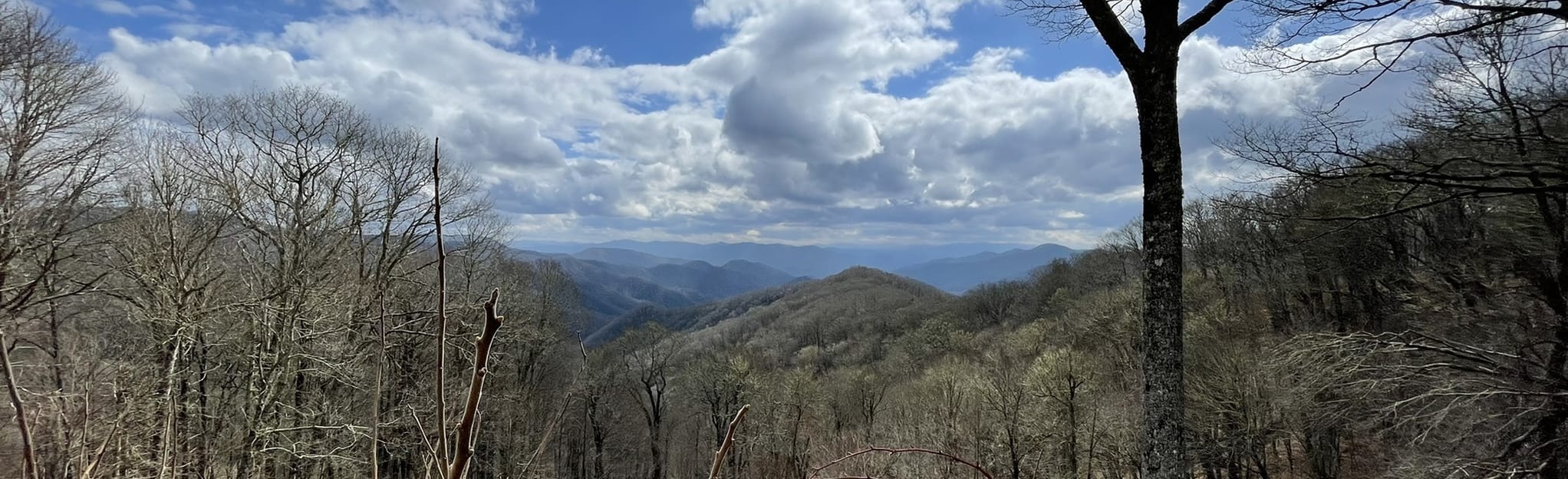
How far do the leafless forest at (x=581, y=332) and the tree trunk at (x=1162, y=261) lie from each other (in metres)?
0.07

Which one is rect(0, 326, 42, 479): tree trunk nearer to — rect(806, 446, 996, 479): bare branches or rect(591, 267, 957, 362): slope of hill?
rect(806, 446, 996, 479): bare branches

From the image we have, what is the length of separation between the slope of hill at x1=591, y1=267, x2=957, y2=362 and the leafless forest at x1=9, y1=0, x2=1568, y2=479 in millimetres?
27172

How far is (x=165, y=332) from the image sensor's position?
11273mm

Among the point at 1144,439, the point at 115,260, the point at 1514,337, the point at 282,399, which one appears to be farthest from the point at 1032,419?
the point at 115,260

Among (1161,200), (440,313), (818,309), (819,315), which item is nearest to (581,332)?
(440,313)

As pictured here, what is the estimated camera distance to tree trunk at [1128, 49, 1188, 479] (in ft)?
12.0

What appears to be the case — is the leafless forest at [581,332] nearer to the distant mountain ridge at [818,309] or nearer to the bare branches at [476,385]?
the bare branches at [476,385]

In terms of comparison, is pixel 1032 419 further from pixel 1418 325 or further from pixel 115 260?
pixel 115 260

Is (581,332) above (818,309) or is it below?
above

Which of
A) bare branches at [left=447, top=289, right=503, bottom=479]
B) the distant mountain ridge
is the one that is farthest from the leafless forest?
the distant mountain ridge

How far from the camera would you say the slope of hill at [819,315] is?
7550 cm

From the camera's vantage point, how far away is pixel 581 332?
37.4 inches

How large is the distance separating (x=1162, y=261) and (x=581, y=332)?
3704 mm

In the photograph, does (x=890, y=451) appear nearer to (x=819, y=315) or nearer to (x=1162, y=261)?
(x=1162, y=261)
